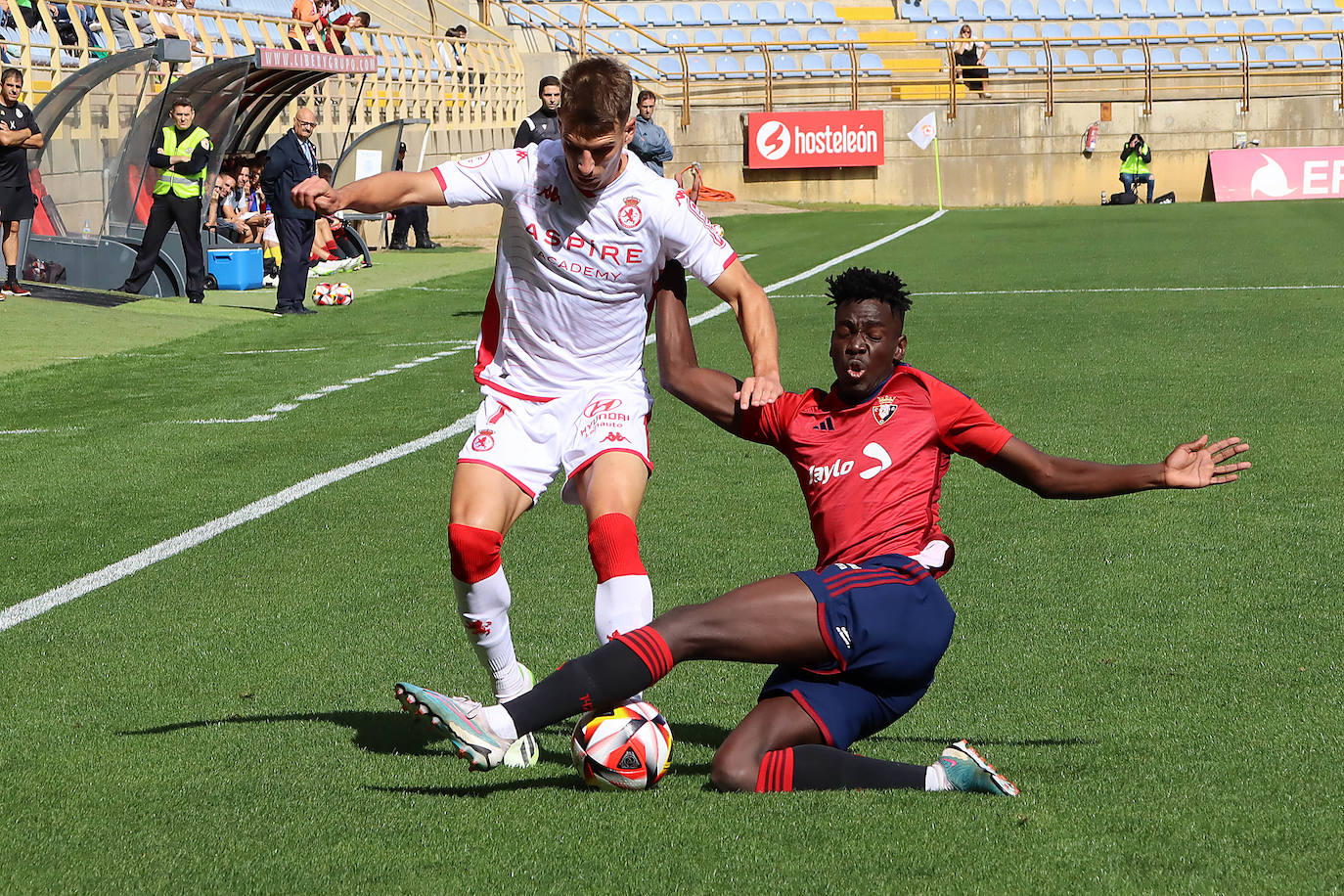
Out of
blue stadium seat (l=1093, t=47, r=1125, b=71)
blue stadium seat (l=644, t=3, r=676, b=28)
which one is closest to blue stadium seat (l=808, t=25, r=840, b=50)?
blue stadium seat (l=644, t=3, r=676, b=28)

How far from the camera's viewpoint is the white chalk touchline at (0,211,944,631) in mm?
6176

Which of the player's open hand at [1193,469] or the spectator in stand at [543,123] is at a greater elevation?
the spectator in stand at [543,123]

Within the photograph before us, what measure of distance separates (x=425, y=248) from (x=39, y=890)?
23.6 m

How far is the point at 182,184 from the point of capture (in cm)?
1683

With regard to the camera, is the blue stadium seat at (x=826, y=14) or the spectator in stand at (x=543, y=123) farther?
the blue stadium seat at (x=826, y=14)

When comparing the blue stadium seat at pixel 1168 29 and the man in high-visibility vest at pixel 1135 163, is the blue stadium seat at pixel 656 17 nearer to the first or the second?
the man in high-visibility vest at pixel 1135 163

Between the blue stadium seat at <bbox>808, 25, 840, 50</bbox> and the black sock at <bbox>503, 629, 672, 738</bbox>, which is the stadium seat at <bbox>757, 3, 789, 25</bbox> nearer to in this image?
the blue stadium seat at <bbox>808, 25, 840, 50</bbox>

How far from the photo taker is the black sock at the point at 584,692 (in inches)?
155

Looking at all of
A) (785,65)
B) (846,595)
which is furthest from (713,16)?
(846,595)

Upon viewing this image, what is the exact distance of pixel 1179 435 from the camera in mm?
8906

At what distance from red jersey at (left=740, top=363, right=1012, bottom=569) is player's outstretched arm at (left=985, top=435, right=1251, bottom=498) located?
3.0 inches

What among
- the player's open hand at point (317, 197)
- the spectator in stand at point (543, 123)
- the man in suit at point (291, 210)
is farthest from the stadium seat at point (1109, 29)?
the player's open hand at point (317, 197)

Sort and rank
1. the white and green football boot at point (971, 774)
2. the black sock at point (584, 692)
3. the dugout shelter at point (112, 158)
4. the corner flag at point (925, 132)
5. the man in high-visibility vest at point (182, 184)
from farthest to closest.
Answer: the corner flag at point (925, 132)
the dugout shelter at point (112, 158)
the man in high-visibility vest at point (182, 184)
the black sock at point (584, 692)
the white and green football boot at point (971, 774)

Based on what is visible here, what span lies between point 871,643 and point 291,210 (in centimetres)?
1354
